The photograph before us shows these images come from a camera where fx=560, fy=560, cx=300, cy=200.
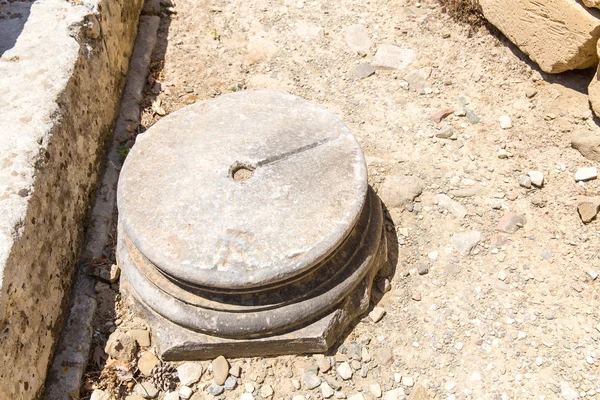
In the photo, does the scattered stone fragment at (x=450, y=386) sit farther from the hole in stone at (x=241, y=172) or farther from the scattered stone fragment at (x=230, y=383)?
the hole in stone at (x=241, y=172)

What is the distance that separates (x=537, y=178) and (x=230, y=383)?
8.59 ft

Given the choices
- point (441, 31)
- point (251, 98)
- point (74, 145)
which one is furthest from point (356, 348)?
point (441, 31)

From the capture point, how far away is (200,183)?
124 inches

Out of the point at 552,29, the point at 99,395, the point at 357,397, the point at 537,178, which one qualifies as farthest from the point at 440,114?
the point at 99,395

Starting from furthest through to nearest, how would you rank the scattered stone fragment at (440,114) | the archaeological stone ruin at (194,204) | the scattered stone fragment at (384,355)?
the scattered stone fragment at (440,114) → the scattered stone fragment at (384,355) → the archaeological stone ruin at (194,204)

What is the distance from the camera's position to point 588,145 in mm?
4211

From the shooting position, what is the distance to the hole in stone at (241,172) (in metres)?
3.24

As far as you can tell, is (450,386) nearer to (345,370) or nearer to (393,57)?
(345,370)

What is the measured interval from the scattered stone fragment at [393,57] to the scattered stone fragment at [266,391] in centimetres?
304

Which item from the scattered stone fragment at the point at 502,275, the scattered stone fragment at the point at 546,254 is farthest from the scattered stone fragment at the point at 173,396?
the scattered stone fragment at the point at 546,254

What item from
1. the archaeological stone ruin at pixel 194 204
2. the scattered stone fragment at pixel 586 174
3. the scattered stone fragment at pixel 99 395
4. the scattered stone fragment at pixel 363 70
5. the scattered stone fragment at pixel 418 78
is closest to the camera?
the archaeological stone ruin at pixel 194 204

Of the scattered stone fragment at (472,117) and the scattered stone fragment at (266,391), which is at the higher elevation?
the scattered stone fragment at (472,117)

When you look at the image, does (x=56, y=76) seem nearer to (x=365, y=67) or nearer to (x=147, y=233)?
(x=147, y=233)

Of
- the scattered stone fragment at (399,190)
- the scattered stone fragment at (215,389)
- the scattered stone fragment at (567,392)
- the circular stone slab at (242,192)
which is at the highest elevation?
the circular stone slab at (242,192)
